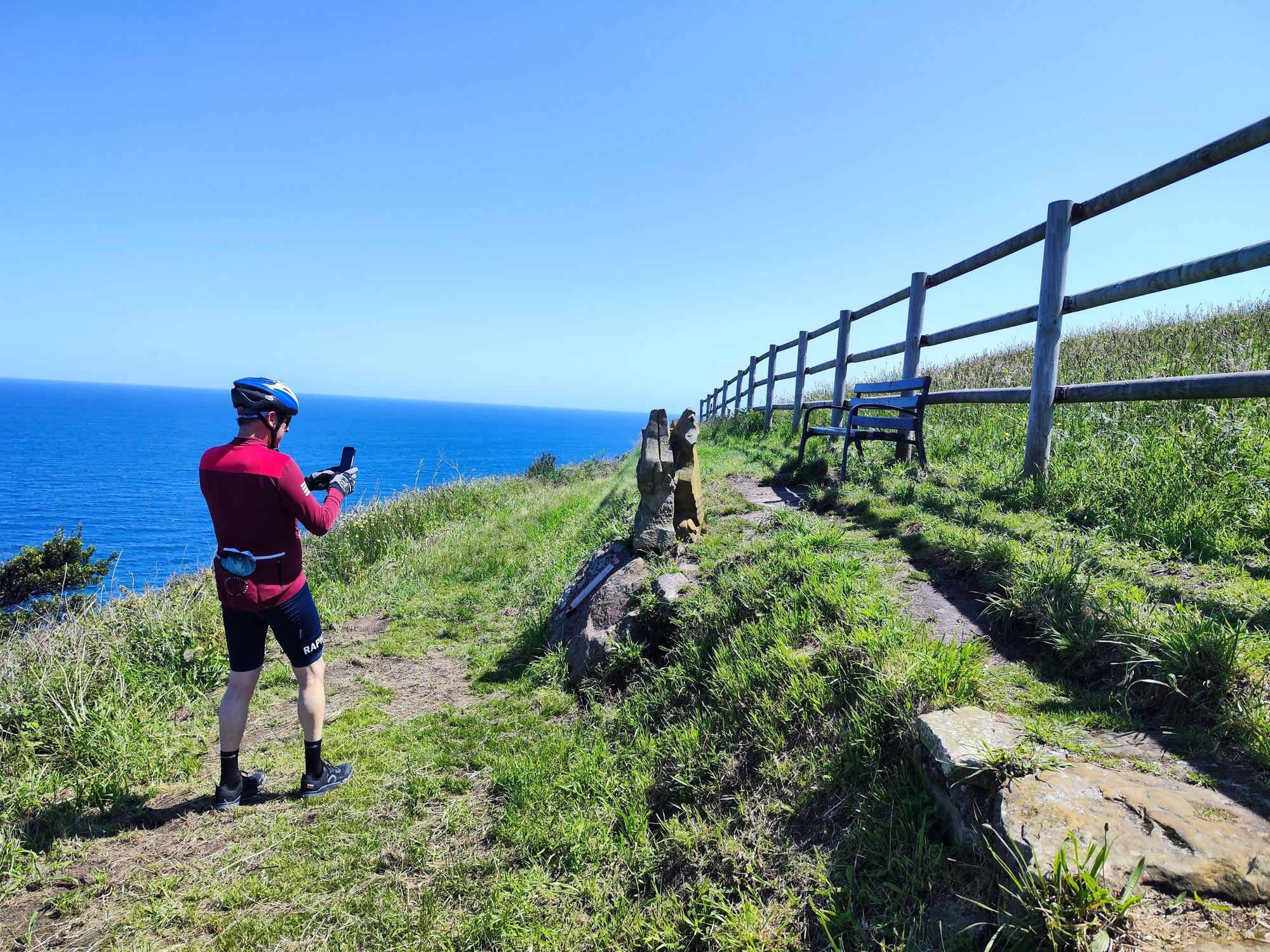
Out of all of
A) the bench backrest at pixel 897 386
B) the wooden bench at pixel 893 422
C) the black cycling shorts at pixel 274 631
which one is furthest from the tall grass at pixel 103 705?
the bench backrest at pixel 897 386

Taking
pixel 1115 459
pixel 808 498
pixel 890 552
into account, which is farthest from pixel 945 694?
pixel 808 498

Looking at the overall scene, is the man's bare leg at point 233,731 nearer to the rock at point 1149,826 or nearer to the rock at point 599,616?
the rock at point 599,616

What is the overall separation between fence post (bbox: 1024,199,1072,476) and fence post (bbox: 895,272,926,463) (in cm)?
213

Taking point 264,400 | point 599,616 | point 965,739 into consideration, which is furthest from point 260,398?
point 965,739

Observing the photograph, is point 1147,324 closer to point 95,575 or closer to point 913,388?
point 913,388

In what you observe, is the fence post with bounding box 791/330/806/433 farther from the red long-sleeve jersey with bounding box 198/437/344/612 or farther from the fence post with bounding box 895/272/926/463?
the red long-sleeve jersey with bounding box 198/437/344/612

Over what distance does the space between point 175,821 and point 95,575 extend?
1287 cm

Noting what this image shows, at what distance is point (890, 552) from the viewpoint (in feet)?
14.9

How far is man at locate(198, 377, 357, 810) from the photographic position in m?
3.46

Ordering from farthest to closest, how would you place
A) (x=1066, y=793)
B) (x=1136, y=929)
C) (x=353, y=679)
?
1. (x=353, y=679)
2. (x=1066, y=793)
3. (x=1136, y=929)

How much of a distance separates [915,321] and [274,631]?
732 cm

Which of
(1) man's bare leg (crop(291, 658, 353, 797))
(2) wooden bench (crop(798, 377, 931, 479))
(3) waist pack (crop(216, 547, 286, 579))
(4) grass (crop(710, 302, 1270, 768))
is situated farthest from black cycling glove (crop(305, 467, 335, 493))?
(2) wooden bench (crop(798, 377, 931, 479))

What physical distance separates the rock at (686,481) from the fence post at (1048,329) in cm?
282

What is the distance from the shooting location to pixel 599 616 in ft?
16.8
